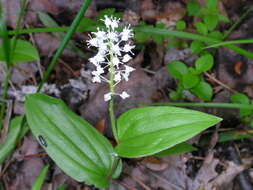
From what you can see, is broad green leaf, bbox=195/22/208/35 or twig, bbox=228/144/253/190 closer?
twig, bbox=228/144/253/190

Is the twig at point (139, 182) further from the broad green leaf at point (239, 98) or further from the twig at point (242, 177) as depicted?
the broad green leaf at point (239, 98)

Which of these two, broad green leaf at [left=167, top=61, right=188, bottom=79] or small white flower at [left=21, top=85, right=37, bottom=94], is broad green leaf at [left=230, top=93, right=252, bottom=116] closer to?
broad green leaf at [left=167, top=61, right=188, bottom=79]

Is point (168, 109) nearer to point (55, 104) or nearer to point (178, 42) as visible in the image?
point (55, 104)

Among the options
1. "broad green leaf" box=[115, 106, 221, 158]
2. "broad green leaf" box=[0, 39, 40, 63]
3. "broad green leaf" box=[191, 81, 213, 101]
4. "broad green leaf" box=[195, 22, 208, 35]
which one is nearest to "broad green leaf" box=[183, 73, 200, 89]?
"broad green leaf" box=[191, 81, 213, 101]

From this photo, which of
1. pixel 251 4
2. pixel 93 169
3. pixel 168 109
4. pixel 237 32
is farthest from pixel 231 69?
pixel 93 169

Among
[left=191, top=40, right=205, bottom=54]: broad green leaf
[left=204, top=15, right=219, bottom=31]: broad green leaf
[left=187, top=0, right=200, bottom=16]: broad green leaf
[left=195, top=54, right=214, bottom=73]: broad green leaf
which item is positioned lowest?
[left=195, top=54, right=214, bottom=73]: broad green leaf

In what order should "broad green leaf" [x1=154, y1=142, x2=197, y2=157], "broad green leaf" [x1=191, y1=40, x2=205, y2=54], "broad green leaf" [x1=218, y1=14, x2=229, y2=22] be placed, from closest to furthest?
"broad green leaf" [x1=154, y1=142, x2=197, y2=157] < "broad green leaf" [x1=191, y1=40, x2=205, y2=54] < "broad green leaf" [x1=218, y1=14, x2=229, y2=22]

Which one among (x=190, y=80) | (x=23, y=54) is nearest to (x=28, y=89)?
(x=23, y=54)

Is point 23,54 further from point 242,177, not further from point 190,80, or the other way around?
point 242,177

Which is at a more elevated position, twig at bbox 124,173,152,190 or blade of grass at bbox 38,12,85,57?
blade of grass at bbox 38,12,85,57
